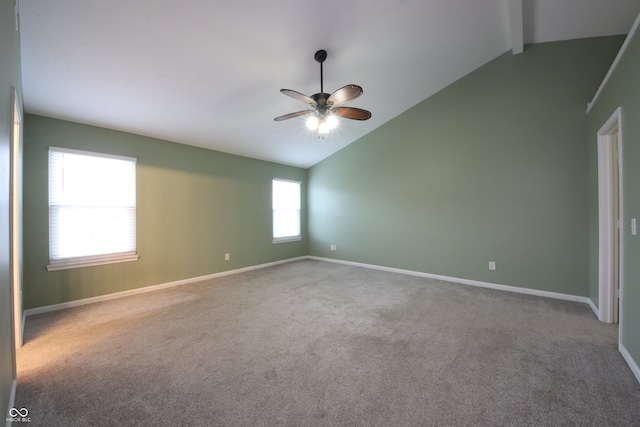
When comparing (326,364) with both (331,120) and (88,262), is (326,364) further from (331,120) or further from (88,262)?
(88,262)

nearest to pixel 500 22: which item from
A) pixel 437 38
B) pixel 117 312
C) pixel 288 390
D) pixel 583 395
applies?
pixel 437 38

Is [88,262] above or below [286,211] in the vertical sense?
below

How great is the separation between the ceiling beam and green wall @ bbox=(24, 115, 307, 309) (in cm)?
451

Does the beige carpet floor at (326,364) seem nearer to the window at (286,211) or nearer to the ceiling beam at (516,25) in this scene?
the window at (286,211)

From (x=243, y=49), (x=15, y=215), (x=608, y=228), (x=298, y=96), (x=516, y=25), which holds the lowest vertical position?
(x=608, y=228)

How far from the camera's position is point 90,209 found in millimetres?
3480

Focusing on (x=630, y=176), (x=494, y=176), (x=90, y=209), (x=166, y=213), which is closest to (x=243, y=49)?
(x=166, y=213)

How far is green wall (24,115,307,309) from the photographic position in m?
3.12

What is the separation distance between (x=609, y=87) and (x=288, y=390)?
13.2 feet

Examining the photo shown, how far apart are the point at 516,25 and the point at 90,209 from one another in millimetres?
5986

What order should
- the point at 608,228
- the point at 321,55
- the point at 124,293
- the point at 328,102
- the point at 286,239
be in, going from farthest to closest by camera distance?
the point at 286,239
the point at 124,293
the point at 321,55
the point at 608,228
the point at 328,102

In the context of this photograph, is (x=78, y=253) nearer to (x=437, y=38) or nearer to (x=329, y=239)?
(x=329, y=239)

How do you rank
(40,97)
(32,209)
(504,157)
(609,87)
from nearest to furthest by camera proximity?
(609,87) < (40,97) < (32,209) < (504,157)

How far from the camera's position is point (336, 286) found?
13.8 feet
